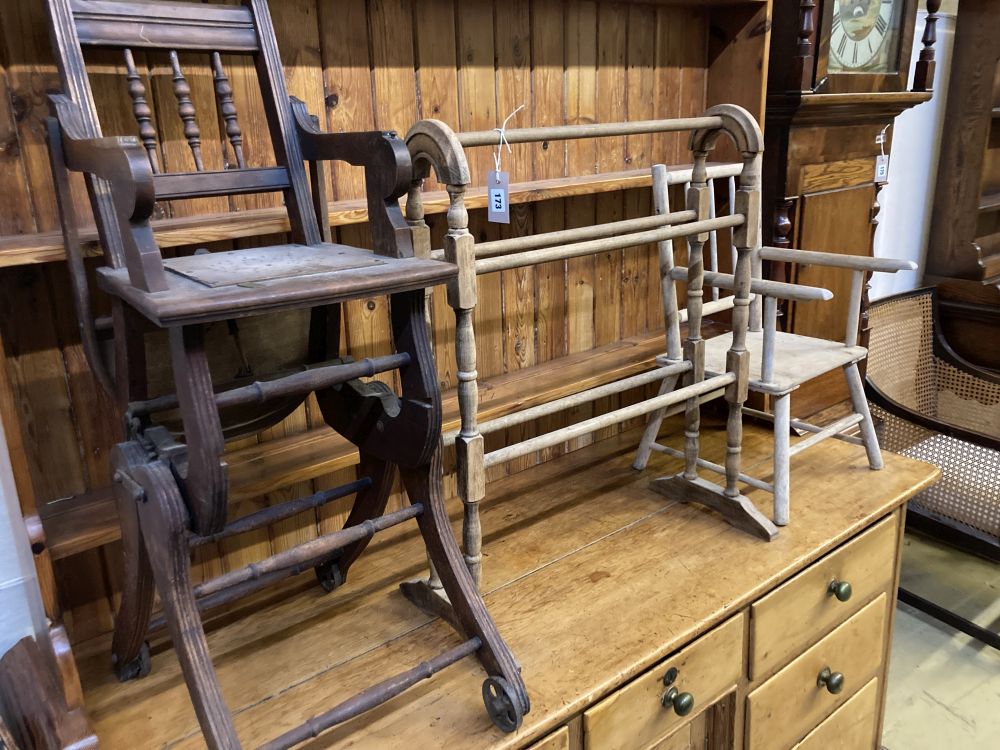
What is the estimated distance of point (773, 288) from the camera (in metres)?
1.52

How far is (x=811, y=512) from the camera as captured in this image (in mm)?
1670

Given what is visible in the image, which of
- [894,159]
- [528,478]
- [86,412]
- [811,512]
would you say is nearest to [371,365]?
[86,412]

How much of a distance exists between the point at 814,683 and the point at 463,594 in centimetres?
89

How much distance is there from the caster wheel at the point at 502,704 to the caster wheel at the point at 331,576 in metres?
0.43

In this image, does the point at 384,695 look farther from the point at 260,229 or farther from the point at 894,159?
the point at 894,159

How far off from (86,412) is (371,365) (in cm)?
57

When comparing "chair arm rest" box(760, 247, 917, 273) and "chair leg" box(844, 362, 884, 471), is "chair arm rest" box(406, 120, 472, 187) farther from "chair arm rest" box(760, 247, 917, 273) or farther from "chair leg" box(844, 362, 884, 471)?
"chair leg" box(844, 362, 884, 471)

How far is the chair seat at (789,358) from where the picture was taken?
159 cm

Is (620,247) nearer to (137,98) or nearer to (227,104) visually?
(227,104)

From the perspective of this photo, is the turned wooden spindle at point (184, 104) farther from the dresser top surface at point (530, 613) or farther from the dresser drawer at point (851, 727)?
the dresser drawer at point (851, 727)

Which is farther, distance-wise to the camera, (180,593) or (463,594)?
(463,594)

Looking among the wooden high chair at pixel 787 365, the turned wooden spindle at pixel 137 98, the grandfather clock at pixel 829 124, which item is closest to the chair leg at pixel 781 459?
the wooden high chair at pixel 787 365

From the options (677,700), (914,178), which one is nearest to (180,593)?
(677,700)

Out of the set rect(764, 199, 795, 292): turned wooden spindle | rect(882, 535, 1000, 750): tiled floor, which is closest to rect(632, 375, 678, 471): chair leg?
rect(764, 199, 795, 292): turned wooden spindle
